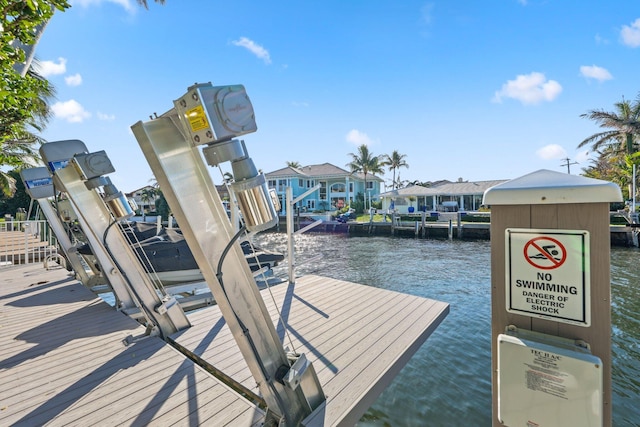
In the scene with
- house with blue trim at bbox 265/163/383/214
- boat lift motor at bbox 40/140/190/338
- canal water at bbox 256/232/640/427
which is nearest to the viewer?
boat lift motor at bbox 40/140/190/338

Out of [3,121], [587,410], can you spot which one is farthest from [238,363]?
[3,121]

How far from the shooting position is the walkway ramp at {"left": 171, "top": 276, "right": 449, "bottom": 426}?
201cm

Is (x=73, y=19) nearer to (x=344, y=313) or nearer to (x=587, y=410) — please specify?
(x=344, y=313)

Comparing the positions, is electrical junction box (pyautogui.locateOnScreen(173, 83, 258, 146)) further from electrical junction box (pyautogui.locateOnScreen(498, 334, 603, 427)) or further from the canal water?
the canal water

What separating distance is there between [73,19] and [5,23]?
4235mm

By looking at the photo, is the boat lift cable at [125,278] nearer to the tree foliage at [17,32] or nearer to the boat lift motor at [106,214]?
the boat lift motor at [106,214]

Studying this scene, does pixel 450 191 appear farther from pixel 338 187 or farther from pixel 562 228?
pixel 562 228

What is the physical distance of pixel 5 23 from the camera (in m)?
2.61

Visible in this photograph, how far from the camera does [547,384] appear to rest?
0.84 m

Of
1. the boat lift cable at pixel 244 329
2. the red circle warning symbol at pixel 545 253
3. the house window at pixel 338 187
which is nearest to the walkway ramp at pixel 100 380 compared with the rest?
the boat lift cable at pixel 244 329

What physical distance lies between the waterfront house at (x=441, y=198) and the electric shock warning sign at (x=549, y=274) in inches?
1131

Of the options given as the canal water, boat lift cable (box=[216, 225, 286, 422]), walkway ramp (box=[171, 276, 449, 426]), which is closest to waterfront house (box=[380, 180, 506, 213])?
the canal water

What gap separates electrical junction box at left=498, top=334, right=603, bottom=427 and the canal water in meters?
1.97

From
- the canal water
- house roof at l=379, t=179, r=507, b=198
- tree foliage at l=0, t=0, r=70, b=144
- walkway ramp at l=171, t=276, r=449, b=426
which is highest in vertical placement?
tree foliage at l=0, t=0, r=70, b=144
